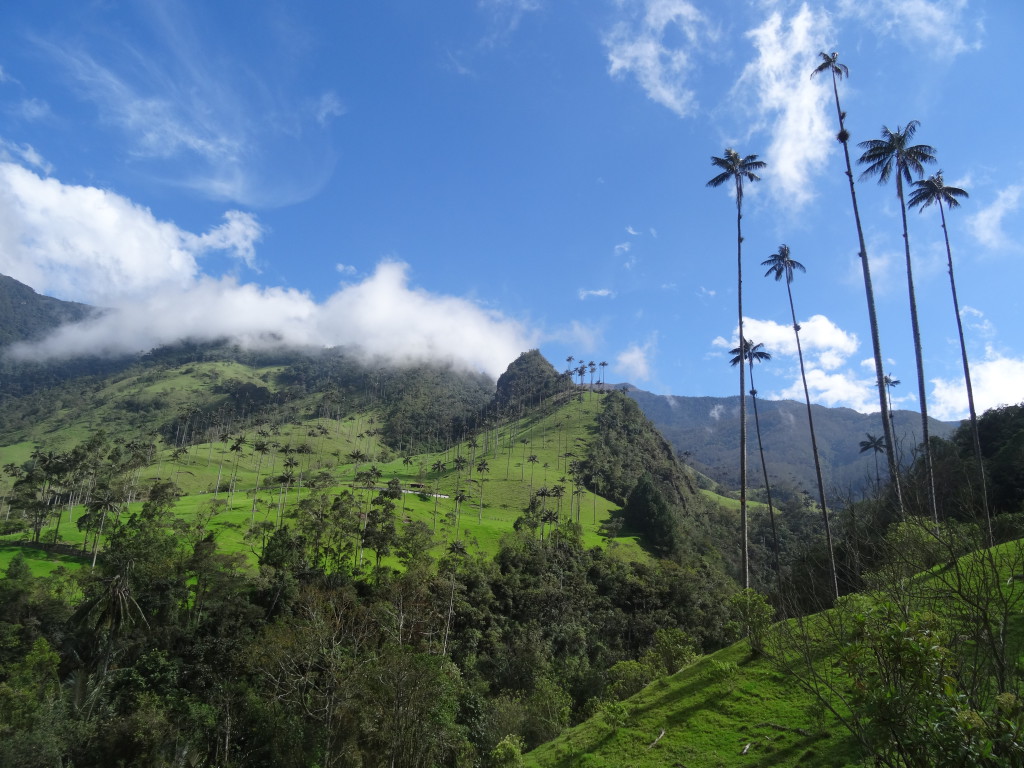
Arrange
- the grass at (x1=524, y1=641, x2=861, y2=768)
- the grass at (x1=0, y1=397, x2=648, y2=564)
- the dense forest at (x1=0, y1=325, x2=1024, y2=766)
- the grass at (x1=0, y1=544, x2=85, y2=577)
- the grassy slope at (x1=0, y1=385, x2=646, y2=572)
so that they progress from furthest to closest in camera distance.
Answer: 1. the grassy slope at (x1=0, y1=385, x2=646, y2=572)
2. the grass at (x1=0, y1=397, x2=648, y2=564)
3. the grass at (x1=0, y1=544, x2=85, y2=577)
4. the dense forest at (x1=0, y1=325, x2=1024, y2=766)
5. the grass at (x1=524, y1=641, x2=861, y2=768)

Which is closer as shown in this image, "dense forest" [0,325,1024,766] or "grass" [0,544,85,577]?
"dense forest" [0,325,1024,766]

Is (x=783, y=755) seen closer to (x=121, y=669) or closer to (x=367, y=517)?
(x=121, y=669)

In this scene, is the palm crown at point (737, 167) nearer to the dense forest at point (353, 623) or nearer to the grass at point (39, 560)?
the dense forest at point (353, 623)

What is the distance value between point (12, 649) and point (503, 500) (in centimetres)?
10643

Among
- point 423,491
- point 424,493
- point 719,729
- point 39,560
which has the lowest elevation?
point 39,560

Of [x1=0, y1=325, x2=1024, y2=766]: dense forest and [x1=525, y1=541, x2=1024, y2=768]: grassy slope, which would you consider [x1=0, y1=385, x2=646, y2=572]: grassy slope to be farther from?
[x1=525, y1=541, x2=1024, y2=768]: grassy slope

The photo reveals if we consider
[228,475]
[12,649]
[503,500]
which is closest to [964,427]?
[503,500]

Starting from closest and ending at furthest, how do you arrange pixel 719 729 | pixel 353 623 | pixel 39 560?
pixel 719 729
pixel 353 623
pixel 39 560

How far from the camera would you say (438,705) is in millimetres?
34781

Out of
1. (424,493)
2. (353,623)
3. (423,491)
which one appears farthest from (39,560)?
(423,491)

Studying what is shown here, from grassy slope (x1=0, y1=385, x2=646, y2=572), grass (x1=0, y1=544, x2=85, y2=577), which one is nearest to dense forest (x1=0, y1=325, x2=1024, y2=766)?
grass (x1=0, y1=544, x2=85, y2=577)

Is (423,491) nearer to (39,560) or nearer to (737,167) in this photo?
(39,560)

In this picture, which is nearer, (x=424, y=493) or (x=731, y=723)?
(x=731, y=723)

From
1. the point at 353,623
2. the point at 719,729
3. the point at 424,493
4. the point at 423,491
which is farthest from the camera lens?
the point at 423,491
